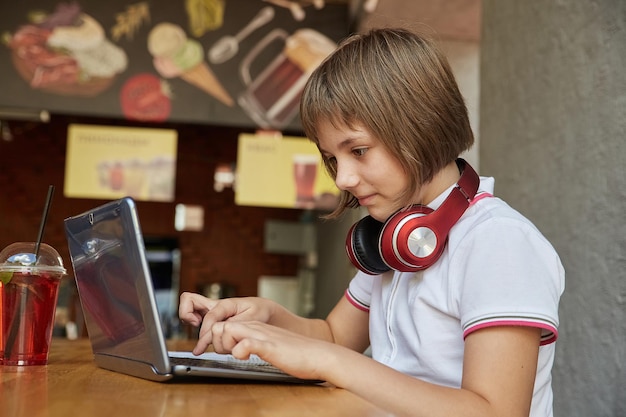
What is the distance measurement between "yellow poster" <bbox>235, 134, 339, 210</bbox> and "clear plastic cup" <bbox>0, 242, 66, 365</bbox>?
3.80m

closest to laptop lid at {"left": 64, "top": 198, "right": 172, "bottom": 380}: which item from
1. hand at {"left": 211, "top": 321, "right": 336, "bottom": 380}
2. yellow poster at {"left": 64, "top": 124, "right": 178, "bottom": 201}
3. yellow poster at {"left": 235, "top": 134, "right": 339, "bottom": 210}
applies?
hand at {"left": 211, "top": 321, "right": 336, "bottom": 380}

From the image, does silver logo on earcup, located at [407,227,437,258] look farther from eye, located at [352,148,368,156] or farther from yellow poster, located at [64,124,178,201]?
yellow poster, located at [64,124,178,201]

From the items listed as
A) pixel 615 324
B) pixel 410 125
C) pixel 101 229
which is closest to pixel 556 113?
pixel 615 324

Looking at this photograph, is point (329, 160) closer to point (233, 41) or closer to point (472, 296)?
point (472, 296)

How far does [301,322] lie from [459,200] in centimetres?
53

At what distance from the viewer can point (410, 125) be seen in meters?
1.20

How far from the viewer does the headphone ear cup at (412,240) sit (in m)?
1.13

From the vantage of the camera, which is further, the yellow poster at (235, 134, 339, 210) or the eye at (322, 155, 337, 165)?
the yellow poster at (235, 134, 339, 210)

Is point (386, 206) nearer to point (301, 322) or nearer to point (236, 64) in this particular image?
point (301, 322)

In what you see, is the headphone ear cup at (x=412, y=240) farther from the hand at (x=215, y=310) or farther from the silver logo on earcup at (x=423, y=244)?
the hand at (x=215, y=310)

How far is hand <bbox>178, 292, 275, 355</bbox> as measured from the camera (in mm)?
1315

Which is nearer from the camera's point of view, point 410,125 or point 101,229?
point 101,229

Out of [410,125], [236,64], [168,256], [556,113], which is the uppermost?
[236,64]

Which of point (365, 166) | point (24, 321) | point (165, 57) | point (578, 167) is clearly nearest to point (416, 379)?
point (365, 166)
